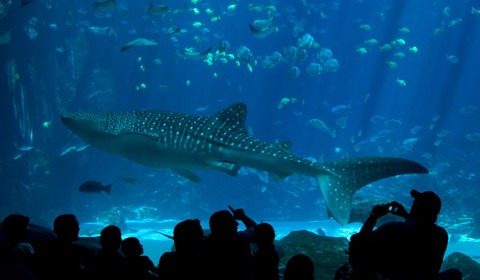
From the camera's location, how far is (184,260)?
7.68 feet

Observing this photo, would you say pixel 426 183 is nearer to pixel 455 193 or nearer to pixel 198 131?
pixel 455 193

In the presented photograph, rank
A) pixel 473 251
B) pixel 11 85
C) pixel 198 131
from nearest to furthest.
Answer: pixel 198 131 → pixel 473 251 → pixel 11 85

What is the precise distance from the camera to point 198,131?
5277 millimetres

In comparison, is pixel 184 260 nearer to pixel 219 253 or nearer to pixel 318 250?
pixel 219 253

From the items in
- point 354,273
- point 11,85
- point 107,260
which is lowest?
point 107,260

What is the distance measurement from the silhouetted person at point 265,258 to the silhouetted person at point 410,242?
0.60 meters

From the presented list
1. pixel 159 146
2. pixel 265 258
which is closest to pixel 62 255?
pixel 265 258

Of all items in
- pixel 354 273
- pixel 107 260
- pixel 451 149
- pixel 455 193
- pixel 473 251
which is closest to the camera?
pixel 354 273

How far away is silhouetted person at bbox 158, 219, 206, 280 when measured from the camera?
2.30 meters

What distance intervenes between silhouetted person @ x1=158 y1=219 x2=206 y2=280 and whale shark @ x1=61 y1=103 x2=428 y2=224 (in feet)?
7.80

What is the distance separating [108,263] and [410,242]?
1964 millimetres

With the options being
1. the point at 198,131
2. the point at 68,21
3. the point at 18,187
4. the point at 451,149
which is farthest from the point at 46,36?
the point at 451,149

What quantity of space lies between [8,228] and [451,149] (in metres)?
33.8

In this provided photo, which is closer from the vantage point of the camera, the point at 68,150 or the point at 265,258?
the point at 265,258
